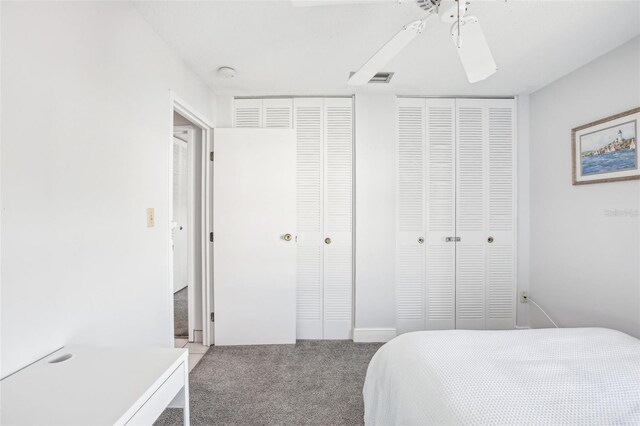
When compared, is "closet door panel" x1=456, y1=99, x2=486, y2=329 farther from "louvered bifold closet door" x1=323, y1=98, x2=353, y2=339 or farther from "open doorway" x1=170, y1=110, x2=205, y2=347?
"open doorway" x1=170, y1=110, x2=205, y2=347

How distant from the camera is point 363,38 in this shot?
1732 mm

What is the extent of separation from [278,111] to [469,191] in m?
1.99

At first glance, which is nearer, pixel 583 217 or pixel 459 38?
pixel 459 38

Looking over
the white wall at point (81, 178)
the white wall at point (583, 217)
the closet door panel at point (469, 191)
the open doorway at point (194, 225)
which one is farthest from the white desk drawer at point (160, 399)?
the white wall at point (583, 217)

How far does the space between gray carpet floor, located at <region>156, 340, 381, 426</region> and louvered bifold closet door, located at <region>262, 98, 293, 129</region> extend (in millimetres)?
2060

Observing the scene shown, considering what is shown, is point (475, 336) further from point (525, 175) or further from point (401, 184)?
point (525, 175)

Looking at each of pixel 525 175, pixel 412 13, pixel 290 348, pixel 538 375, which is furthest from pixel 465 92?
pixel 290 348

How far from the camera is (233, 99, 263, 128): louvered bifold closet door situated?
2639 mm

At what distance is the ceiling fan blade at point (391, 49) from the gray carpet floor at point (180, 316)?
2615mm

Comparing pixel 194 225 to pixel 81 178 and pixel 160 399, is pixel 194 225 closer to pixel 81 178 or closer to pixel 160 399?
pixel 81 178

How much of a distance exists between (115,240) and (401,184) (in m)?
2.25

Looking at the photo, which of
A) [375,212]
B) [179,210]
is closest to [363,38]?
[375,212]

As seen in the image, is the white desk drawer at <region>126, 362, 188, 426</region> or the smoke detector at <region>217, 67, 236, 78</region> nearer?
the white desk drawer at <region>126, 362, 188, 426</region>

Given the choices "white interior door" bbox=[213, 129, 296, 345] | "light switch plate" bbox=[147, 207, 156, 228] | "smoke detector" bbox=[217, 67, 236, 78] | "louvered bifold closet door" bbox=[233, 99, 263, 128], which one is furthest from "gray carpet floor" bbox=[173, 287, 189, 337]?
"smoke detector" bbox=[217, 67, 236, 78]
